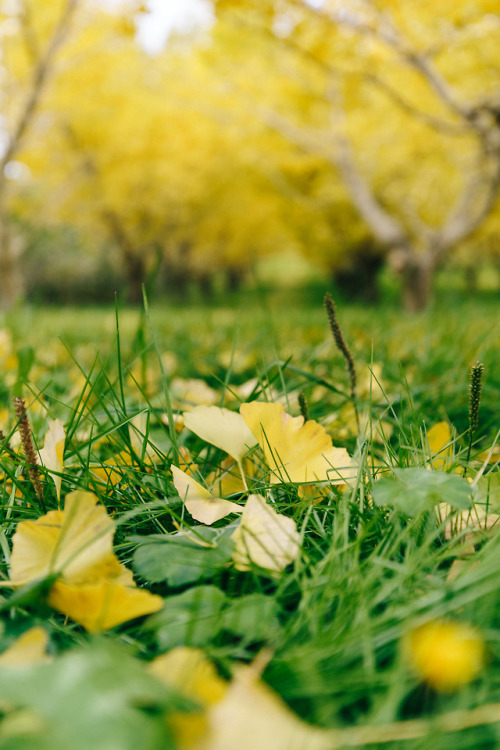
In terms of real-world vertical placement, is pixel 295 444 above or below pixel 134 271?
below

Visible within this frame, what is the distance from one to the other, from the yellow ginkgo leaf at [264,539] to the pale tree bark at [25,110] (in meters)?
3.97

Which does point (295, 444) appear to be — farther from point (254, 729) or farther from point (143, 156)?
point (143, 156)

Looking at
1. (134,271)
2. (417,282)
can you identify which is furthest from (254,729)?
(134,271)

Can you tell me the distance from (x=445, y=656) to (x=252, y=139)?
33.7ft

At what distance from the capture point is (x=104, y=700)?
26 centimetres

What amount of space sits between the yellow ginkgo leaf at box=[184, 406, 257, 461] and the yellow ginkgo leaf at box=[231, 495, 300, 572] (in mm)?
132

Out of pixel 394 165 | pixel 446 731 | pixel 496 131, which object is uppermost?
pixel 394 165

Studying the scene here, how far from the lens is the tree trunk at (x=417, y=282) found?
248 inches

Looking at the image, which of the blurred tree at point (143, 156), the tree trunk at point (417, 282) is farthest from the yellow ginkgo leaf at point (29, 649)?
the blurred tree at point (143, 156)

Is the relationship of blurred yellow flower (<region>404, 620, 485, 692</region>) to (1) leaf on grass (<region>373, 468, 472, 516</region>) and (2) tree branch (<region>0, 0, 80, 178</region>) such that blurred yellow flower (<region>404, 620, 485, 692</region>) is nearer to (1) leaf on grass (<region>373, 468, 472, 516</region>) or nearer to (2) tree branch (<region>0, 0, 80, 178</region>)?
(1) leaf on grass (<region>373, 468, 472, 516</region>)

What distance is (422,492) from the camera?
0.45 metres

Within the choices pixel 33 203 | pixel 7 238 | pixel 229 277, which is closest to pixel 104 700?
pixel 7 238

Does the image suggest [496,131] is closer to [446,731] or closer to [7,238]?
[446,731]

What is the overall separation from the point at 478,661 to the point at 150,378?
99 centimetres
